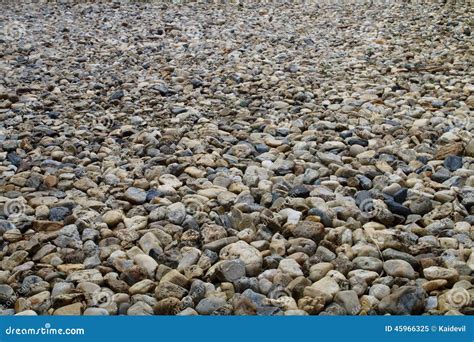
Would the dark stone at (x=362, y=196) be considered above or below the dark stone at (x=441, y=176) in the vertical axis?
below

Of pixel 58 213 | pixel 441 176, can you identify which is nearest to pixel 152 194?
pixel 58 213

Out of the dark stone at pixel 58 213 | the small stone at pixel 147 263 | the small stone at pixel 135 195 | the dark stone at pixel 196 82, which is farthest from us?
the dark stone at pixel 196 82

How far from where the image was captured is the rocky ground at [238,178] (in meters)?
2.46

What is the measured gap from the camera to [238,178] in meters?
3.50

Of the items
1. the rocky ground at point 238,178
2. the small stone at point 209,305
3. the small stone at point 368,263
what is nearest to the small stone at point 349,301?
the rocky ground at point 238,178

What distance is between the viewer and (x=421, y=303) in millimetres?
2301

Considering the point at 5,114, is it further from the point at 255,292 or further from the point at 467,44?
the point at 467,44

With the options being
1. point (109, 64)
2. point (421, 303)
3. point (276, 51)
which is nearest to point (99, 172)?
point (421, 303)

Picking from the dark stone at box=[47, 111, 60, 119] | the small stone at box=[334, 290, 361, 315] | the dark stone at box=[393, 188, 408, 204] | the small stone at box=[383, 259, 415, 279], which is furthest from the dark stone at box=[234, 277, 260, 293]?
the dark stone at box=[47, 111, 60, 119]

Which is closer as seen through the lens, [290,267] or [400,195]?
[290,267]

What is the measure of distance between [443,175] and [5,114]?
3758mm

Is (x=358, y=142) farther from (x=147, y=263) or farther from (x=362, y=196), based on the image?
(x=147, y=263)

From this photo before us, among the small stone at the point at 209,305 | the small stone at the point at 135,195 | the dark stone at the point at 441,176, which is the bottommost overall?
the small stone at the point at 209,305

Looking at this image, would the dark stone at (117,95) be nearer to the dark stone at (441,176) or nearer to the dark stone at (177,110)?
the dark stone at (177,110)
